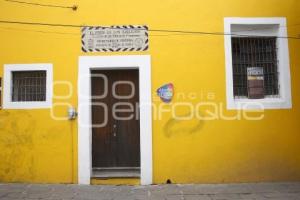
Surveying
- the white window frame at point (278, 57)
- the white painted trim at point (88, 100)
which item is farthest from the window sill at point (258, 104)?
the white painted trim at point (88, 100)

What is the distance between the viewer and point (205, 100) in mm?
7816

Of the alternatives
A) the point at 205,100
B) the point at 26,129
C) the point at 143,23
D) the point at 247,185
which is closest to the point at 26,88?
the point at 26,129

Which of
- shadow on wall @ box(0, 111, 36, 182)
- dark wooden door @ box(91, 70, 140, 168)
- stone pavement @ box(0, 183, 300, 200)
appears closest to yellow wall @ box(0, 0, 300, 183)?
shadow on wall @ box(0, 111, 36, 182)

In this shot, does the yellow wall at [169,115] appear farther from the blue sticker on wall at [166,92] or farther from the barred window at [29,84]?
the barred window at [29,84]

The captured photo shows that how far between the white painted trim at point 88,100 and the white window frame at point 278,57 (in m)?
1.74

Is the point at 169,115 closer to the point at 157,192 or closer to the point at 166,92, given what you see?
the point at 166,92

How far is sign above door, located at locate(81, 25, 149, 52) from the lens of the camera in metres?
7.80

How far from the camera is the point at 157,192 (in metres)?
7.06

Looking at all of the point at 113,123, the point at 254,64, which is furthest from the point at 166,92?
the point at 254,64

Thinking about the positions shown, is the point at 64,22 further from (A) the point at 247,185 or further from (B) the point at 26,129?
(A) the point at 247,185

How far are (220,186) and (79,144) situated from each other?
307cm

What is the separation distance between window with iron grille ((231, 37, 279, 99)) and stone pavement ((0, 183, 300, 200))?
2035 mm

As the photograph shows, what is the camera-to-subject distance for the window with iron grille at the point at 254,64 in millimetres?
8086

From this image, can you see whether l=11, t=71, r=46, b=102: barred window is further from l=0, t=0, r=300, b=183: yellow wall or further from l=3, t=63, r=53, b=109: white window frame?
l=0, t=0, r=300, b=183: yellow wall
